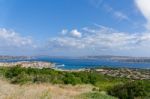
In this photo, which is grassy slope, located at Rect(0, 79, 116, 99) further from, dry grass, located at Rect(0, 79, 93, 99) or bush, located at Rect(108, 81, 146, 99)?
bush, located at Rect(108, 81, 146, 99)

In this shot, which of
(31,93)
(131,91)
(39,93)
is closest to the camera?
(31,93)

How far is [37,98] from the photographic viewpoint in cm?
1070

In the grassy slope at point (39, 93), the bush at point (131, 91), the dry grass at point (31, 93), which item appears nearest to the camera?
the dry grass at point (31, 93)

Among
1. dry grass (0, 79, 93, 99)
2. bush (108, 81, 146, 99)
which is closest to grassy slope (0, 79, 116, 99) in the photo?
dry grass (0, 79, 93, 99)

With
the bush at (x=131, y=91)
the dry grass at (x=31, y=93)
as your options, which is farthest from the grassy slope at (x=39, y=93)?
the bush at (x=131, y=91)

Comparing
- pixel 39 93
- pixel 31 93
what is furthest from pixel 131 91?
pixel 31 93

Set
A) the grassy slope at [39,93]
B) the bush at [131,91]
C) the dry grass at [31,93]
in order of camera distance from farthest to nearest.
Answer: the bush at [131,91] < the grassy slope at [39,93] < the dry grass at [31,93]

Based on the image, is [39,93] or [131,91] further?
[131,91]

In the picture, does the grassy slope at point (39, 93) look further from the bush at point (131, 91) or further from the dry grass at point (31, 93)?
the bush at point (131, 91)

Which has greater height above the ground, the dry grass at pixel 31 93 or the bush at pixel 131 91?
the dry grass at pixel 31 93

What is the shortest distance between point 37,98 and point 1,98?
1405 mm

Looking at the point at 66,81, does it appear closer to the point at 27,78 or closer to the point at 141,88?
the point at 27,78

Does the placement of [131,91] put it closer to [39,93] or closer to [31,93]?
[39,93]

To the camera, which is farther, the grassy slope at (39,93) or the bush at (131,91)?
the bush at (131,91)
